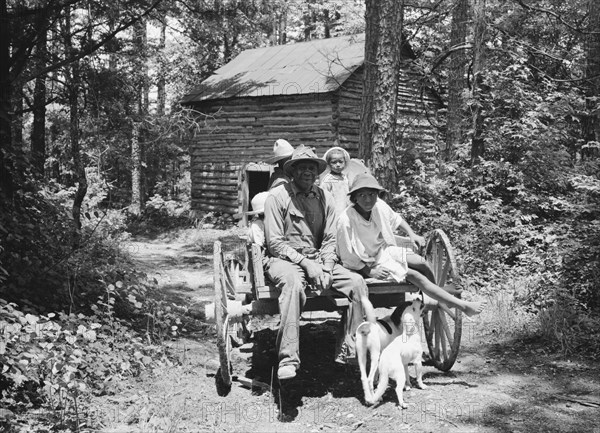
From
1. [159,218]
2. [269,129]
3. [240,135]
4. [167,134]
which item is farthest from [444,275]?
[159,218]

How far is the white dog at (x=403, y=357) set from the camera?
4406 mm

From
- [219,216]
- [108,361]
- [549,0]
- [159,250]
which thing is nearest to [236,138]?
[219,216]

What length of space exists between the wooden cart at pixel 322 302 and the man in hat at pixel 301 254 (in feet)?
0.50

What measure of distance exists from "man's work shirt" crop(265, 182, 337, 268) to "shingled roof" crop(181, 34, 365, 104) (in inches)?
417

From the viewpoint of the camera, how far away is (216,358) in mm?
5871

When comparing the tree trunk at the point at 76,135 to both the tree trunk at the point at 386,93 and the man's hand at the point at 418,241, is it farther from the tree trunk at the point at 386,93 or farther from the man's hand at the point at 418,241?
the tree trunk at the point at 386,93

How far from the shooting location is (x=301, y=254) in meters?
5.04

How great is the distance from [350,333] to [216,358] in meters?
1.78

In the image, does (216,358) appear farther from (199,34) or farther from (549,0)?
(549,0)

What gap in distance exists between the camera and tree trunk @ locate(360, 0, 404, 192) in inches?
325

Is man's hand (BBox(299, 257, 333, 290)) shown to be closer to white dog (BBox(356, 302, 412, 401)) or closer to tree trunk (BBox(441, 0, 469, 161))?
white dog (BBox(356, 302, 412, 401))


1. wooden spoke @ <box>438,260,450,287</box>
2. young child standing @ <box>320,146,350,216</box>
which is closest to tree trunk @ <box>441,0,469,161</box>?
young child standing @ <box>320,146,350,216</box>

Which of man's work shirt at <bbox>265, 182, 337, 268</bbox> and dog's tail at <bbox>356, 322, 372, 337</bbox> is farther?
man's work shirt at <bbox>265, 182, 337, 268</bbox>

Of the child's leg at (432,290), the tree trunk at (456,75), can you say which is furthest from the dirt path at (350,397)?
the tree trunk at (456,75)
